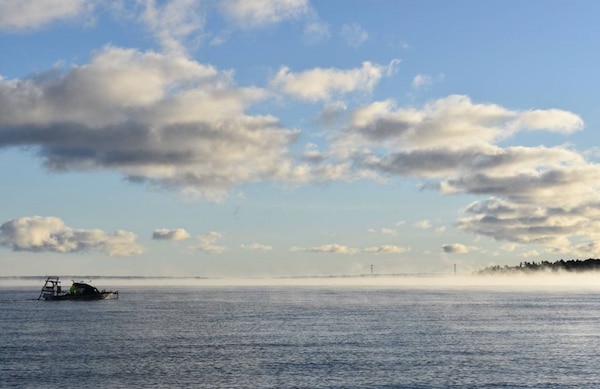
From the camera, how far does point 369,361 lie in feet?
325

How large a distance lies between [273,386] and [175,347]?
39.3m

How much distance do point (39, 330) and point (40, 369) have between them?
57.9 meters

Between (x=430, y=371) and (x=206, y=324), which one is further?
(x=206, y=324)

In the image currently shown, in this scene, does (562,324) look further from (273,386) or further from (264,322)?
(273,386)

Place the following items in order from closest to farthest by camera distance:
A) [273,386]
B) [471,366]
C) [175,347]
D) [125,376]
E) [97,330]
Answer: [273,386], [125,376], [471,366], [175,347], [97,330]

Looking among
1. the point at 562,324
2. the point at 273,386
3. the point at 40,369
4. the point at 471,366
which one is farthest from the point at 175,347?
the point at 562,324

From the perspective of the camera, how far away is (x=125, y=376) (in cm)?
8675

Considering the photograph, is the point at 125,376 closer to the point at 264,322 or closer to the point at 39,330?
the point at 39,330

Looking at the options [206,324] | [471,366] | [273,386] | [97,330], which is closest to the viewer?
[273,386]

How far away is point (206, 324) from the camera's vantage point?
163875 mm

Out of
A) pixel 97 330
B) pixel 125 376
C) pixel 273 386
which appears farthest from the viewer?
pixel 97 330

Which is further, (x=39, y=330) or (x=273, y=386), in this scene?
(x=39, y=330)

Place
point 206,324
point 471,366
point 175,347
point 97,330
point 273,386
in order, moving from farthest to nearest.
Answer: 1. point 206,324
2. point 97,330
3. point 175,347
4. point 471,366
5. point 273,386

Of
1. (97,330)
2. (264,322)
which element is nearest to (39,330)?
(97,330)
